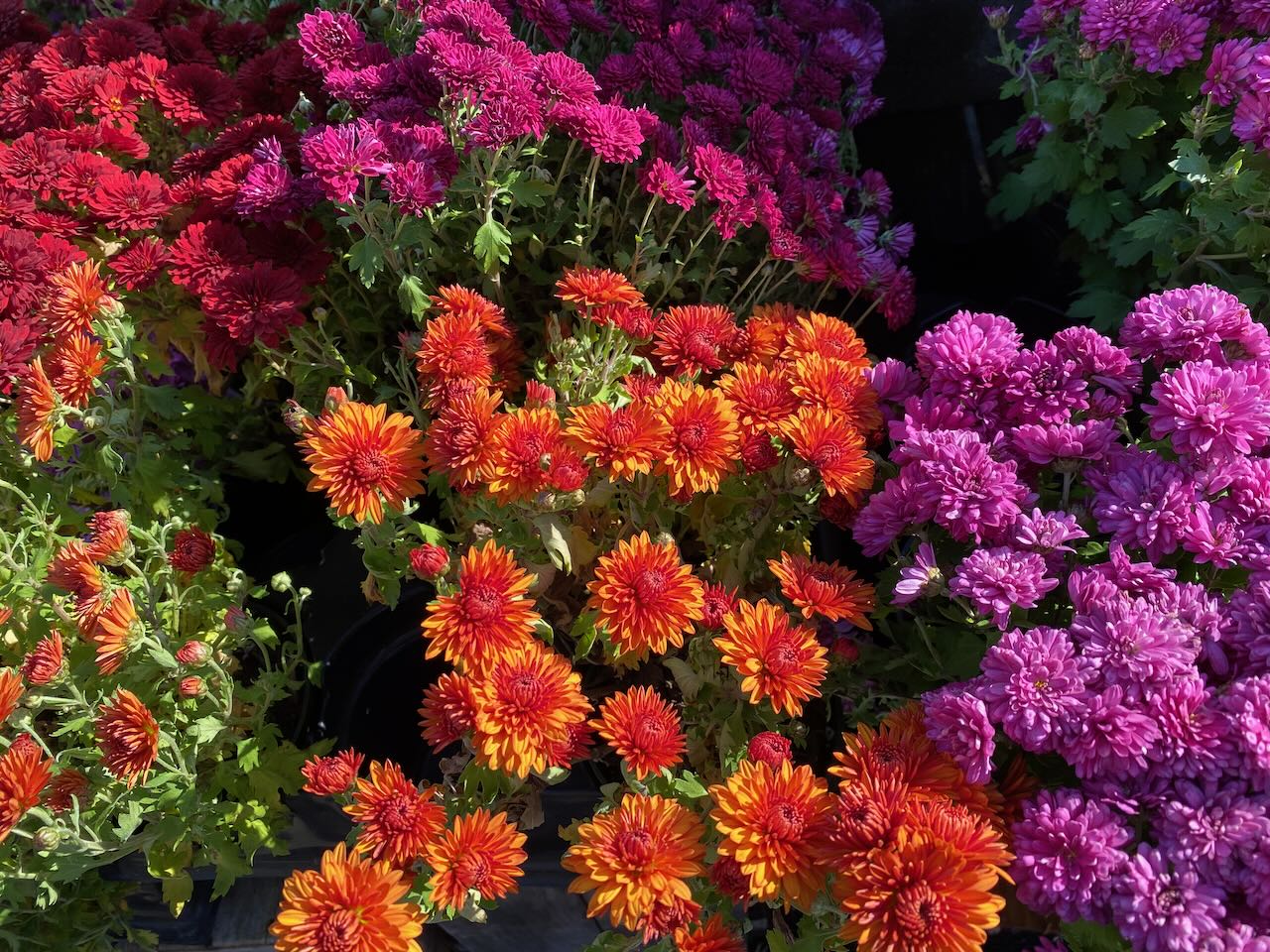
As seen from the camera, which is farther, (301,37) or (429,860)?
(301,37)

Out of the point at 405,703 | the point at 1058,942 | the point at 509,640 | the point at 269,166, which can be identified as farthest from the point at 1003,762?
the point at 269,166

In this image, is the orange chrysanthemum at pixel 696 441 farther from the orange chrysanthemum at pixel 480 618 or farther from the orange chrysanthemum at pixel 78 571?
the orange chrysanthemum at pixel 78 571

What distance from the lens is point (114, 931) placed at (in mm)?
1682

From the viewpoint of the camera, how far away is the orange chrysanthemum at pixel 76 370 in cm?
137

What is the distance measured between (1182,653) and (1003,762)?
281 mm

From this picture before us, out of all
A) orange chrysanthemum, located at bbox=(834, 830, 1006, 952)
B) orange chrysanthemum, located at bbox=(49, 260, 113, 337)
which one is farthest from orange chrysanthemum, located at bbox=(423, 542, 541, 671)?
orange chrysanthemum, located at bbox=(49, 260, 113, 337)

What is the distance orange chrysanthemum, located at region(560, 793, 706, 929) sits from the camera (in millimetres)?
949

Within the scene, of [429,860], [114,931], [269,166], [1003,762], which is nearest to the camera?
[429,860]

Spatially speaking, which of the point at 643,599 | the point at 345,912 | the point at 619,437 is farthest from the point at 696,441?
the point at 345,912

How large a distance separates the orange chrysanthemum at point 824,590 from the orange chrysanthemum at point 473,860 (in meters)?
0.45

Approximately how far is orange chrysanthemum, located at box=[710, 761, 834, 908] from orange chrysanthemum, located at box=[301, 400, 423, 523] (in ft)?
1.80

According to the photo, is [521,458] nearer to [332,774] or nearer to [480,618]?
[480,618]

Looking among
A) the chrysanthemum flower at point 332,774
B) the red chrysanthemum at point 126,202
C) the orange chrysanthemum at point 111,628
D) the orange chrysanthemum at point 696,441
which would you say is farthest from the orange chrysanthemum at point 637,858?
the red chrysanthemum at point 126,202

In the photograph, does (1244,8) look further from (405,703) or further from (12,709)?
(12,709)
